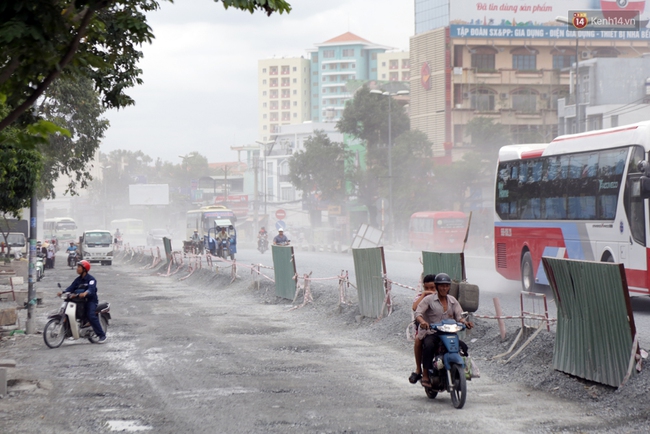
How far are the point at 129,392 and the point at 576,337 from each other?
5.30m

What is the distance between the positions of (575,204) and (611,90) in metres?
44.7

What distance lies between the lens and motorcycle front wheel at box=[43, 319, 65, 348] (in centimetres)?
1546

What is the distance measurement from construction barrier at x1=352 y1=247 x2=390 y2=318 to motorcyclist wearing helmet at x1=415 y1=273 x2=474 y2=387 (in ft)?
24.1

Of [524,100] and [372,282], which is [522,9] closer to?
[524,100]

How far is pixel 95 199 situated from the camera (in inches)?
5960

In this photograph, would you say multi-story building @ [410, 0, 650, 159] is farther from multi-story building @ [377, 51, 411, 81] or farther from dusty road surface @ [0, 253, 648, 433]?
multi-story building @ [377, 51, 411, 81]

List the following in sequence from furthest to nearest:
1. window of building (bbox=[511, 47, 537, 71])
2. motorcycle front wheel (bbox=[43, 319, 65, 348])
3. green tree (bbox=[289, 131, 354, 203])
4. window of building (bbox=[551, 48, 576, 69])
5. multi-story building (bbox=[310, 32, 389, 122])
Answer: multi-story building (bbox=[310, 32, 389, 122]), window of building (bbox=[551, 48, 576, 69]), window of building (bbox=[511, 47, 537, 71]), green tree (bbox=[289, 131, 354, 203]), motorcycle front wheel (bbox=[43, 319, 65, 348])

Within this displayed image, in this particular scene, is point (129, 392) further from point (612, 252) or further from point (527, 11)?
point (527, 11)

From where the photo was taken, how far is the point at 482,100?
77250 millimetres

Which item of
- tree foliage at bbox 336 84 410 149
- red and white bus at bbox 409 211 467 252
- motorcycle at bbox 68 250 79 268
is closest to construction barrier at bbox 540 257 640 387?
motorcycle at bbox 68 250 79 268

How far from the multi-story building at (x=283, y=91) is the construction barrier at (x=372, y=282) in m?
172

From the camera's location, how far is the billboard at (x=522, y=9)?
249 feet

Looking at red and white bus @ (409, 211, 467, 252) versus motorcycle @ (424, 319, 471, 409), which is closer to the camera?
motorcycle @ (424, 319, 471, 409)

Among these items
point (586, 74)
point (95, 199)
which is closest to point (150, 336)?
point (586, 74)
